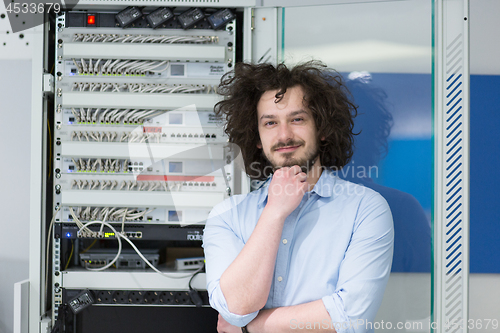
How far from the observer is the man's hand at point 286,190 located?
3.37ft


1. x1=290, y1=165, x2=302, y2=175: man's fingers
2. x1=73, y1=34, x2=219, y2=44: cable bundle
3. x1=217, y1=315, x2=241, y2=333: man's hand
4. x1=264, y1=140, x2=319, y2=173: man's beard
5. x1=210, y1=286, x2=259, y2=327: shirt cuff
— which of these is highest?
x1=73, y1=34, x2=219, y2=44: cable bundle

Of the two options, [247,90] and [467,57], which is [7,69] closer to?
[247,90]

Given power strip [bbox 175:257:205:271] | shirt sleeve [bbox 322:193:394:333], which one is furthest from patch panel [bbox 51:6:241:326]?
shirt sleeve [bbox 322:193:394:333]

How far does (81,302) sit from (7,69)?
1.64 m

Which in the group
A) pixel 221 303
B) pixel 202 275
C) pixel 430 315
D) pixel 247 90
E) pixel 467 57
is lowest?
pixel 430 315

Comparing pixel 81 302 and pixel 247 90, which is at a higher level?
pixel 247 90

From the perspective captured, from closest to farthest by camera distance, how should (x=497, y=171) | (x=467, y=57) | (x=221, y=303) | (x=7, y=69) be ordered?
(x=221, y=303), (x=467, y=57), (x=497, y=171), (x=7, y=69)

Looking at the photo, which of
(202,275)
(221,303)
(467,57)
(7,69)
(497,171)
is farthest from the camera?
(7,69)

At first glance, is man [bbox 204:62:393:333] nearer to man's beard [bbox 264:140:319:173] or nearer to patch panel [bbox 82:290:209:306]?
man's beard [bbox 264:140:319:173]

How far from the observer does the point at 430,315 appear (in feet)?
4.55

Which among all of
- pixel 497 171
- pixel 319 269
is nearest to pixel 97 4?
pixel 319 269

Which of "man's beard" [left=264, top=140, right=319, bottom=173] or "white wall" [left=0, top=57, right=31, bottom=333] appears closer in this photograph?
"man's beard" [left=264, top=140, right=319, bottom=173]

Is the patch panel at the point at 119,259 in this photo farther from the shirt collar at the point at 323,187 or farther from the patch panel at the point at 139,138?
the shirt collar at the point at 323,187

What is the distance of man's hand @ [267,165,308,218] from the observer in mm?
1028
